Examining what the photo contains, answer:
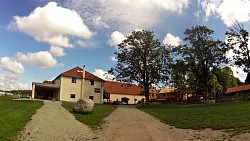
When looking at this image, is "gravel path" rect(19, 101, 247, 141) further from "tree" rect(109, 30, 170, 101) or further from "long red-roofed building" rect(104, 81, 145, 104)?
"long red-roofed building" rect(104, 81, 145, 104)

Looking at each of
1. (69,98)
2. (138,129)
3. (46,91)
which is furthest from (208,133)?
(46,91)

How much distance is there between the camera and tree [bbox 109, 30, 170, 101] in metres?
53.5

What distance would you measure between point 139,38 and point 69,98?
59.5 feet

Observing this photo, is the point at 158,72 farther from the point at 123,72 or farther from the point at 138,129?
the point at 138,129

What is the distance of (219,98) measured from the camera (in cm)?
4516

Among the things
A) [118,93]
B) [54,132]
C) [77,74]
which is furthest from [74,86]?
[54,132]

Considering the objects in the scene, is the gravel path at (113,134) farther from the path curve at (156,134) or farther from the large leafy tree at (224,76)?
the large leafy tree at (224,76)

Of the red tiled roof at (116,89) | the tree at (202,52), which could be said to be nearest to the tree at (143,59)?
the tree at (202,52)

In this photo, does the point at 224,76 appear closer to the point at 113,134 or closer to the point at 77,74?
the point at 77,74

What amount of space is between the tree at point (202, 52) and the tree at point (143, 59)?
198 inches

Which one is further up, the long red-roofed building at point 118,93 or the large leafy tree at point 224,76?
the large leafy tree at point 224,76

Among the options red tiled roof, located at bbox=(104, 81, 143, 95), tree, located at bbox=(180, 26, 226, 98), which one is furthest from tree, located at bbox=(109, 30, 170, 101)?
red tiled roof, located at bbox=(104, 81, 143, 95)

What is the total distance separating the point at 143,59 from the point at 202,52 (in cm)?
1121

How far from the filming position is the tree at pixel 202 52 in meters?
48.6
